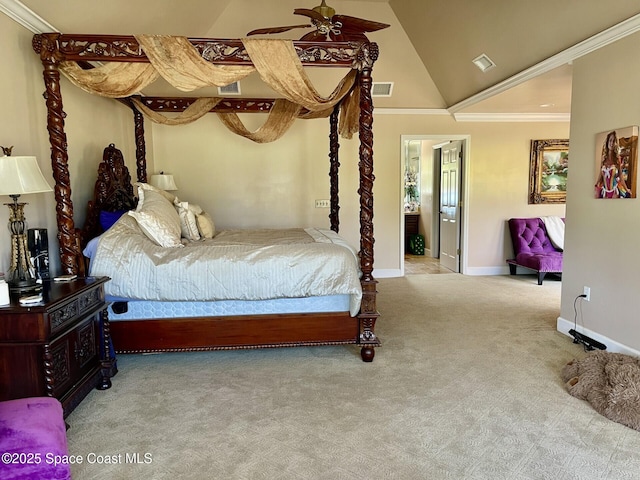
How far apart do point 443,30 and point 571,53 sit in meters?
1.61

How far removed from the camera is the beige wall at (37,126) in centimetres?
267

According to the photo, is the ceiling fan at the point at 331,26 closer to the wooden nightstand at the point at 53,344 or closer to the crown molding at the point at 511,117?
the wooden nightstand at the point at 53,344

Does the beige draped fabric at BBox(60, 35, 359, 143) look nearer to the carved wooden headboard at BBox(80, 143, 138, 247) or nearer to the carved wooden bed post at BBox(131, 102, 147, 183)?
the carved wooden headboard at BBox(80, 143, 138, 247)

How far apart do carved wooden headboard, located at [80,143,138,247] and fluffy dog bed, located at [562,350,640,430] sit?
3811mm

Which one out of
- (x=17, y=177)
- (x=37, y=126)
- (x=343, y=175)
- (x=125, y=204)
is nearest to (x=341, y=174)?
(x=343, y=175)

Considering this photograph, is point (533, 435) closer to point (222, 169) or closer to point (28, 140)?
point (28, 140)

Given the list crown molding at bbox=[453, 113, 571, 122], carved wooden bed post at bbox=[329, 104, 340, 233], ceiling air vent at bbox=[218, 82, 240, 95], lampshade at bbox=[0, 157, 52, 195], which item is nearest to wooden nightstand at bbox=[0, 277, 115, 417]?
lampshade at bbox=[0, 157, 52, 195]

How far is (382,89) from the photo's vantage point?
5887 mm

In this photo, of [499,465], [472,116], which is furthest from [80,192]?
[472,116]

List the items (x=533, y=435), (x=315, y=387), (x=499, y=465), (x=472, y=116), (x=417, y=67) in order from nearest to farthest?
1. (x=499, y=465)
2. (x=533, y=435)
3. (x=315, y=387)
4. (x=417, y=67)
5. (x=472, y=116)

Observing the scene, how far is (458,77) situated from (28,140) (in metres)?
4.68

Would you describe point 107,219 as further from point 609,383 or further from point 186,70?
point 609,383

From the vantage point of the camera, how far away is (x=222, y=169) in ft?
19.4

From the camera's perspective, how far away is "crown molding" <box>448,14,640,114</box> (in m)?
3.04
